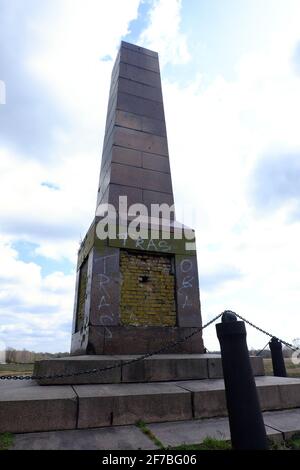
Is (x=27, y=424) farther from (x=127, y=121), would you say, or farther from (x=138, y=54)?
(x=138, y=54)

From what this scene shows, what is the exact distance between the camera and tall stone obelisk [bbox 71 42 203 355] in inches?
219

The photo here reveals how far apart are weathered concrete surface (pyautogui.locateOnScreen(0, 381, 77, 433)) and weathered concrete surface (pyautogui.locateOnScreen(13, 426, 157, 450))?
3.6 inches

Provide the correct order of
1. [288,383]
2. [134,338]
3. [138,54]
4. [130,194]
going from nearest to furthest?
[288,383] → [134,338] → [130,194] → [138,54]

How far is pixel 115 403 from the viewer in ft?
11.3

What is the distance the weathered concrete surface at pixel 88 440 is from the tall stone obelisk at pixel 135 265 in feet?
7.09

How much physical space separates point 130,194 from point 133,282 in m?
2.09

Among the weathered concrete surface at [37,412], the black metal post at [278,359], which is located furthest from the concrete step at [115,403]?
the black metal post at [278,359]

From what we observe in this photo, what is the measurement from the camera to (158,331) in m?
5.75

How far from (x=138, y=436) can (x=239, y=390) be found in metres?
1.19

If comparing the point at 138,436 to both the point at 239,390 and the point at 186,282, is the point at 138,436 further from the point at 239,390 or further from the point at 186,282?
the point at 186,282

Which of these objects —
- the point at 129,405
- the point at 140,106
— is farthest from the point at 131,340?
the point at 140,106

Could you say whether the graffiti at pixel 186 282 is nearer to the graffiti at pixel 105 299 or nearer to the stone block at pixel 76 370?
the graffiti at pixel 105 299
